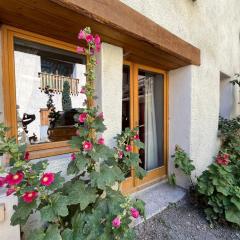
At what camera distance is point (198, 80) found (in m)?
3.47

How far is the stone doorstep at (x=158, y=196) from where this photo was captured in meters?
2.74

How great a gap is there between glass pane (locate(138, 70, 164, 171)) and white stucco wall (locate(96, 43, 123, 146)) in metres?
0.94

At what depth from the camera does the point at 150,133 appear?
3.43 metres

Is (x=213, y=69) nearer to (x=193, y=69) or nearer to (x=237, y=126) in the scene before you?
(x=193, y=69)

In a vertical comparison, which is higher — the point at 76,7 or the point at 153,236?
the point at 76,7

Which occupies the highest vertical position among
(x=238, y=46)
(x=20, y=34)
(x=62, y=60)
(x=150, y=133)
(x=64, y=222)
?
(x=238, y=46)

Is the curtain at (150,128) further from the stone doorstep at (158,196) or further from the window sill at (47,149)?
the window sill at (47,149)

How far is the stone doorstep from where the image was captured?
2740mm

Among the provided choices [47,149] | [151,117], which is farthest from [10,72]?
[151,117]

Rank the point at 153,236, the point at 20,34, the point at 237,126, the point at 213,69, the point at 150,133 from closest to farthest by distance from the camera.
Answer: the point at 20,34 < the point at 153,236 < the point at 150,133 < the point at 213,69 < the point at 237,126

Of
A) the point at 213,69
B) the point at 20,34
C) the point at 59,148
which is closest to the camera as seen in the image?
the point at 20,34

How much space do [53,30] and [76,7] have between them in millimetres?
426

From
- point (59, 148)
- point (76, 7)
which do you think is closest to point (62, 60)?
point (76, 7)

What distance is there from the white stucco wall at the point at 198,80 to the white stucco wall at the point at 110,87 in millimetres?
920
